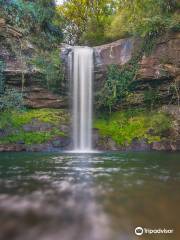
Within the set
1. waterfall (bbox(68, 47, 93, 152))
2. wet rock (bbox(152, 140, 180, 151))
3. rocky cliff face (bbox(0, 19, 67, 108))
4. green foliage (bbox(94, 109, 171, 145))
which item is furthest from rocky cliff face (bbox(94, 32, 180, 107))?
rocky cliff face (bbox(0, 19, 67, 108))

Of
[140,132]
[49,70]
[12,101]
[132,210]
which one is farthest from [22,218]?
[49,70]

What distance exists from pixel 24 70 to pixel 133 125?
306 inches

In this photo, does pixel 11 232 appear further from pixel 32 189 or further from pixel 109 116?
pixel 109 116

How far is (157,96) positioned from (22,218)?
1633cm

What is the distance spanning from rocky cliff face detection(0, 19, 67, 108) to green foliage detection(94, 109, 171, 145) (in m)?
3.43

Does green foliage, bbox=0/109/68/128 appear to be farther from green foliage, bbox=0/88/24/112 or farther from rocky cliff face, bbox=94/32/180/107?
rocky cliff face, bbox=94/32/180/107

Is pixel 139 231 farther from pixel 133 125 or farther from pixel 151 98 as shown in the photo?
pixel 151 98

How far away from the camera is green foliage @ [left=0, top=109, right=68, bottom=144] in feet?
54.9

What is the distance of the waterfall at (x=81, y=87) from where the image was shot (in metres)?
19.0

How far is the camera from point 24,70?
59.3 ft

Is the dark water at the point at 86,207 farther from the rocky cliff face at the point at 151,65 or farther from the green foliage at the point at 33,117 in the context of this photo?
the rocky cliff face at the point at 151,65

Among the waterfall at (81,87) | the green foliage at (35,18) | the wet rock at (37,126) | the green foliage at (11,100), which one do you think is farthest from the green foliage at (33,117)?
the green foliage at (35,18)

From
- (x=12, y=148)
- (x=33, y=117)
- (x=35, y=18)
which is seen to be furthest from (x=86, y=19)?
(x=12, y=148)

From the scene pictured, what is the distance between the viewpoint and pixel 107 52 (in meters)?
19.6
